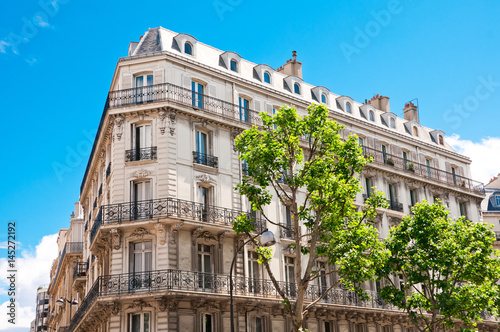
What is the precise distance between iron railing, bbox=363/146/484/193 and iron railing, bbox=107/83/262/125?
10.0 meters

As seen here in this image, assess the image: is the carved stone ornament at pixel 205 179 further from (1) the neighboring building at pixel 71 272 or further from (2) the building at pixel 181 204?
(1) the neighboring building at pixel 71 272

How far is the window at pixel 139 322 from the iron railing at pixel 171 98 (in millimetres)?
9169

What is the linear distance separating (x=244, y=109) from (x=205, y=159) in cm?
400

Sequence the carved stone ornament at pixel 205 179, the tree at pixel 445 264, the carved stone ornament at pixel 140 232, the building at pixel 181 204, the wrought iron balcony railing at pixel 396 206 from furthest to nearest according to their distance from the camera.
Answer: the wrought iron balcony railing at pixel 396 206
the carved stone ornament at pixel 205 179
the tree at pixel 445 264
the carved stone ornament at pixel 140 232
the building at pixel 181 204

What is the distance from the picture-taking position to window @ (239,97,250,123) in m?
29.2

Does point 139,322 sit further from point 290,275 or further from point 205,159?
point 290,275

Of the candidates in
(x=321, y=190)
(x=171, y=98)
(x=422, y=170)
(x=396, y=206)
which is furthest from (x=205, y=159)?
(x=422, y=170)

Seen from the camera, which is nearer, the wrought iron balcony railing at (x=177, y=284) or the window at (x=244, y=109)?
the wrought iron balcony railing at (x=177, y=284)

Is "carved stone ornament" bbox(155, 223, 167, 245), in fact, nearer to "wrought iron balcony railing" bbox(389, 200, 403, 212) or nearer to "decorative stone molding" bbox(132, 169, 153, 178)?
"decorative stone molding" bbox(132, 169, 153, 178)

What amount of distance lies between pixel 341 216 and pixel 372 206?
1.56m

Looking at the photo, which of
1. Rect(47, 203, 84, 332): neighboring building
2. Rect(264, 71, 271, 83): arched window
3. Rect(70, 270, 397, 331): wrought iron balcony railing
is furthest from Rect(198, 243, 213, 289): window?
Rect(47, 203, 84, 332): neighboring building

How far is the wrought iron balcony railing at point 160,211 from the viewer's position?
2475 cm

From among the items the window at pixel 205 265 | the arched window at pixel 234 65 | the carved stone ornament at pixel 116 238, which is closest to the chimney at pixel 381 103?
the arched window at pixel 234 65

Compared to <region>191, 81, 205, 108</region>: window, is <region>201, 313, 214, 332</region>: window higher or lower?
lower
